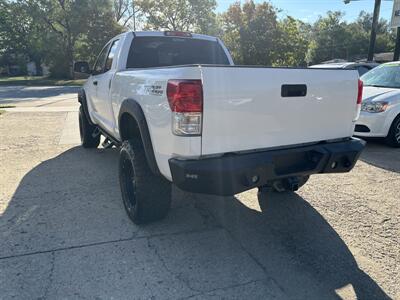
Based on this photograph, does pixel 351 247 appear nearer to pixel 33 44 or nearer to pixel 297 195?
pixel 297 195

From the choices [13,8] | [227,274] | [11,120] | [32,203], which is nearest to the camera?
[227,274]

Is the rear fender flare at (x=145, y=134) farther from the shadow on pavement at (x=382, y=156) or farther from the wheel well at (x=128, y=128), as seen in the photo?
the shadow on pavement at (x=382, y=156)

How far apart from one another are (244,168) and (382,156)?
473 cm

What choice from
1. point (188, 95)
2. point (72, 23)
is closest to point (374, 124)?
point (188, 95)

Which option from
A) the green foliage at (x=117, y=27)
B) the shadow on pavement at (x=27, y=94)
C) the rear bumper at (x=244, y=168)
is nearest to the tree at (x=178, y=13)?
the green foliage at (x=117, y=27)

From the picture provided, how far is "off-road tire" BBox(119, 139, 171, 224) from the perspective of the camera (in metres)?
3.46

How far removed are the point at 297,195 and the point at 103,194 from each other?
2.47 m

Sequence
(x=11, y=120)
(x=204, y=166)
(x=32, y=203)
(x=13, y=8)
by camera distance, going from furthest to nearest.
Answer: (x=13, y=8)
(x=11, y=120)
(x=32, y=203)
(x=204, y=166)

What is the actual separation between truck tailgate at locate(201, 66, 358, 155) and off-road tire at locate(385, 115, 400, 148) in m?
3.97

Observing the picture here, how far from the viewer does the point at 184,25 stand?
162ft

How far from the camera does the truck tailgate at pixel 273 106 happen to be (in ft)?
8.98

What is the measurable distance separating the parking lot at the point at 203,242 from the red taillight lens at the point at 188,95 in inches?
52.6

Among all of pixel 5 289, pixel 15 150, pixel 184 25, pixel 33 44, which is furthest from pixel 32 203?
pixel 184 25

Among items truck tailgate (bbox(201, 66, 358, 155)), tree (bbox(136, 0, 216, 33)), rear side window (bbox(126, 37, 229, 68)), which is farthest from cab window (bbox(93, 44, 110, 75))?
tree (bbox(136, 0, 216, 33))
